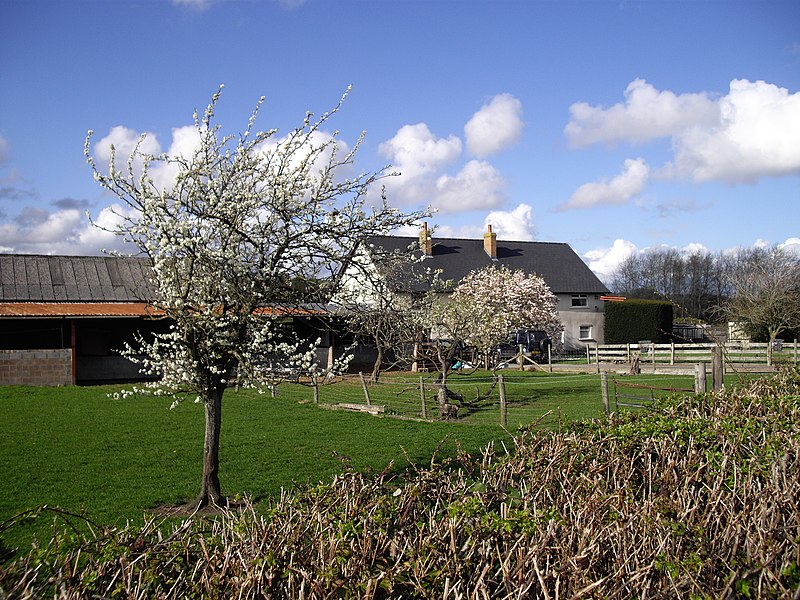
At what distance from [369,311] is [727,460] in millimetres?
6805

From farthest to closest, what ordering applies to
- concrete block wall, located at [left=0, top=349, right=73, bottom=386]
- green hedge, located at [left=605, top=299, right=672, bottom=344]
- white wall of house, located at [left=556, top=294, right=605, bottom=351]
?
white wall of house, located at [left=556, top=294, right=605, bottom=351]
green hedge, located at [left=605, top=299, right=672, bottom=344]
concrete block wall, located at [left=0, top=349, right=73, bottom=386]

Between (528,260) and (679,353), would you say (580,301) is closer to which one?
(528,260)

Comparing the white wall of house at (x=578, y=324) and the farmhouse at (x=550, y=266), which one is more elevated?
the farmhouse at (x=550, y=266)

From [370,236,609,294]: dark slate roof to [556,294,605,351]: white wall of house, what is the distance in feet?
3.28

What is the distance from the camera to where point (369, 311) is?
1070 centimetres

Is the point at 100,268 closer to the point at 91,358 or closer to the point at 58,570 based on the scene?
the point at 91,358

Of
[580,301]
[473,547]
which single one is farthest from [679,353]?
[473,547]

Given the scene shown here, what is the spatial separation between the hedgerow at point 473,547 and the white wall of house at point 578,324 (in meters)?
40.2

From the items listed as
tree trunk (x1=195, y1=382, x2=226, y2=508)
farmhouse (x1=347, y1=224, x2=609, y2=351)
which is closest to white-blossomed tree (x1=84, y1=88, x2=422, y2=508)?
tree trunk (x1=195, y1=382, x2=226, y2=508)

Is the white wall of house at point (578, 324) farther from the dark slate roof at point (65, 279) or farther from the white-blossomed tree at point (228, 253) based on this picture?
the white-blossomed tree at point (228, 253)

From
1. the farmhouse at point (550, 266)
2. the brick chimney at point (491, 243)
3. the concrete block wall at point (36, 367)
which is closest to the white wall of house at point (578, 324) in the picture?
the farmhouse at point (550, 266)

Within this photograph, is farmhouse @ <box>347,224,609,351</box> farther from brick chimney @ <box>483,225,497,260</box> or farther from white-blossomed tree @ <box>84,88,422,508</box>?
white-blossomed tree @ <box>84,88,422,508</box>

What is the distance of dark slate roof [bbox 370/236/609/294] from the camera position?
1758 inches

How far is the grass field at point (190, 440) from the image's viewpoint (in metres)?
10.2
